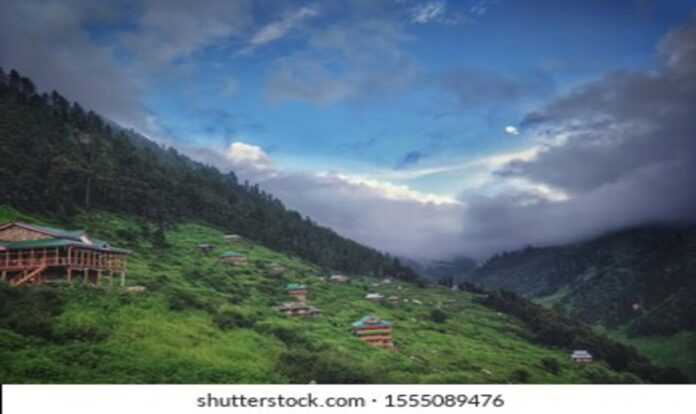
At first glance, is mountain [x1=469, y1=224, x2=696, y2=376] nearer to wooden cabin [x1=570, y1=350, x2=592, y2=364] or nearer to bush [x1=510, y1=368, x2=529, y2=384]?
wooden cabin [x1=570, y1=350, x2=592, y2=364]

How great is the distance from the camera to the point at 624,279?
101 m

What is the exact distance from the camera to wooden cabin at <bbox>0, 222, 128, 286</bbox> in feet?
72.0

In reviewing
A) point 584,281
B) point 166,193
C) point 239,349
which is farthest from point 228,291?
point 584,281

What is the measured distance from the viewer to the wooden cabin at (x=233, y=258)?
42344mm

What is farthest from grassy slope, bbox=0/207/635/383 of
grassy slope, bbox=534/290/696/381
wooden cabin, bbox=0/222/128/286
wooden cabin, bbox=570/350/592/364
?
grassy slope, bbox=534/290/696/381

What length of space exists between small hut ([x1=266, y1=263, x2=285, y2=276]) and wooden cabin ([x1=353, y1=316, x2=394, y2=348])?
1433cm

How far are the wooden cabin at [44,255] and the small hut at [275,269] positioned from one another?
19.9m

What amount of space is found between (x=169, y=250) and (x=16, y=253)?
15288 mm

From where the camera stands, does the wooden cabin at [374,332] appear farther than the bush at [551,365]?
No

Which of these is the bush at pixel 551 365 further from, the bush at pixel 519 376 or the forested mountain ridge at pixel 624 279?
the forested mountain ridge at pixel 624 279

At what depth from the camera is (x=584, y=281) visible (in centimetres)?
11388

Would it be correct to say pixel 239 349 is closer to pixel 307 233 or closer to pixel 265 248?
pixel 265 248

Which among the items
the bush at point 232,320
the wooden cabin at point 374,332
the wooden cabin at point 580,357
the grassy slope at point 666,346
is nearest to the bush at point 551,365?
the wooden cabin at point 580,357

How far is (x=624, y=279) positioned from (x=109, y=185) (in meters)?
86.2
